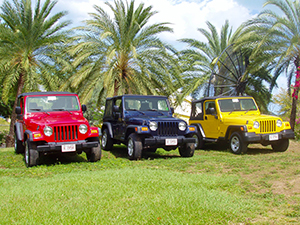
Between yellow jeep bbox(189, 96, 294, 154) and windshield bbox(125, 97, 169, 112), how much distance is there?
1960 millimetres

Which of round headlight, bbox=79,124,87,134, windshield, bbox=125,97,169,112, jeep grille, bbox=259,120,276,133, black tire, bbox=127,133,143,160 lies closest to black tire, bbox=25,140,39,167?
round headlight, bbox=79,124,87,134

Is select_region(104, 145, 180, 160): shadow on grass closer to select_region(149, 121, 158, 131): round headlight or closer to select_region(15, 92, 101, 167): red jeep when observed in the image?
select_region(149, 121, 158, 131): round headlight

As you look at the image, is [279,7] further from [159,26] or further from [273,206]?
[273,206]

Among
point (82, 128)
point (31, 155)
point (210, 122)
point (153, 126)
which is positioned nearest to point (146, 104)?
point (153, 126)

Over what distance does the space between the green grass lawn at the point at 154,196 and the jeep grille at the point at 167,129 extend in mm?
1497

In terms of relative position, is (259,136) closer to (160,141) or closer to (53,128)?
(160,141)

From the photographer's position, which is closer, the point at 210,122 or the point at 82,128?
the point at 82,128

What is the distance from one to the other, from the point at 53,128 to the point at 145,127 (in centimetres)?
246

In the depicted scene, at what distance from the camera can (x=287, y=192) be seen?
5.01 metres

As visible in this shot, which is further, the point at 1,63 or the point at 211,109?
the point at 1,63

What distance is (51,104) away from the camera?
8977 millimetres

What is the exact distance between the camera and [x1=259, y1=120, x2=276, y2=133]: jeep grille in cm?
1002

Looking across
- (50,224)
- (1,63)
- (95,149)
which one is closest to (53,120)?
(95,149)

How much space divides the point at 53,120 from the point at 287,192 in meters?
5.75
